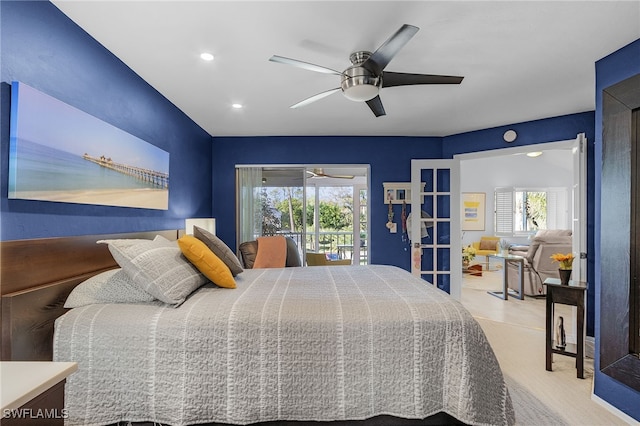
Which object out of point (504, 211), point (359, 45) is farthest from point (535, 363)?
point (504, 211)

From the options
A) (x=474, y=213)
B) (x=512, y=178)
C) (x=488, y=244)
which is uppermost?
(x=512, y=178)

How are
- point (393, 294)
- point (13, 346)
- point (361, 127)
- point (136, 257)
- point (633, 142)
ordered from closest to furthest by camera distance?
1. point (13, 346)
2. point (136, 257)
3. point (393, 294)
4. point (633, 142)
5. point (361, 127)

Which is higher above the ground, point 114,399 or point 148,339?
point 148,339

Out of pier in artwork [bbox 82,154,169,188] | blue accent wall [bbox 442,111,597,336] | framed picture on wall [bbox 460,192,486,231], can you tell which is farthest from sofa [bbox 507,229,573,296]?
pier in artwork [bbox 82,154,169,188]

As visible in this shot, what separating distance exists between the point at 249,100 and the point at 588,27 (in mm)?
2686

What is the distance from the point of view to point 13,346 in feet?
4.84

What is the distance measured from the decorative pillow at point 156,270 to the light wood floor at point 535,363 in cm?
226

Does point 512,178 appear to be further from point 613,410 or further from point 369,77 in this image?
point 369,77

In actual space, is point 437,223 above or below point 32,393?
A: above

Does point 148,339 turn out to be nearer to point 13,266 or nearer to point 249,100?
point 13,266

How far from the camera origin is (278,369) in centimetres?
157

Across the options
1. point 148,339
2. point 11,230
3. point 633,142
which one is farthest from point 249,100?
point 633,142

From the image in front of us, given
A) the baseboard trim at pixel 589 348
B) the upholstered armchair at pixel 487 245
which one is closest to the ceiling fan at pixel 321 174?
the upholstered armchair at pixel 487 245

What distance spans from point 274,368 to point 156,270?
849mm
